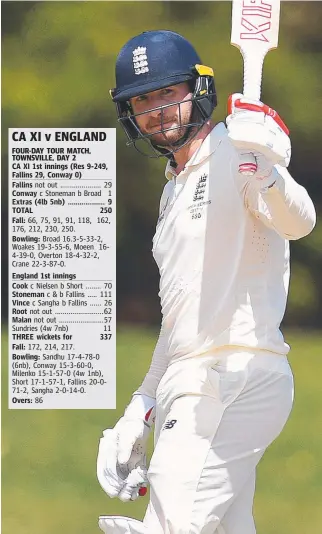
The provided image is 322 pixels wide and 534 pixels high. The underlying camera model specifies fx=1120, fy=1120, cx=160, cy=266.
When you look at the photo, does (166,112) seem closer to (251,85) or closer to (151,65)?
(151,65)

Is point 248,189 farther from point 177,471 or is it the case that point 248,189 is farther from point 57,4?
point 57,4

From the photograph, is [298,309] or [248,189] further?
[298,309]

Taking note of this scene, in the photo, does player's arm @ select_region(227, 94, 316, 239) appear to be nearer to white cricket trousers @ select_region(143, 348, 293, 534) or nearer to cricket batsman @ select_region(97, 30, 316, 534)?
cricket batsman @ select_region(97, 30, 316, 534)

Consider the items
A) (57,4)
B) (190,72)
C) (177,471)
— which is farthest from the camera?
(57,4)

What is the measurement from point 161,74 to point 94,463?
182cm

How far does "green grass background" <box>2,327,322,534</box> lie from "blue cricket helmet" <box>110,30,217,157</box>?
1408 millimetres

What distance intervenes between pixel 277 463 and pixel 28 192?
136 centimetres

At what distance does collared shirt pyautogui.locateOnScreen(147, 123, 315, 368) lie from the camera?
2.69m

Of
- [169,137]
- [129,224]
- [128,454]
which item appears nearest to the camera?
[169,137]

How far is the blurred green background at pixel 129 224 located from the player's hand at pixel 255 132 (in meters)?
1.79

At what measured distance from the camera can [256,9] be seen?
2.63 meters

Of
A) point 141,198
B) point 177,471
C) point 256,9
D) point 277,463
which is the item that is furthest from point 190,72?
point 277,463

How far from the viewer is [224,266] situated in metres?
2.71

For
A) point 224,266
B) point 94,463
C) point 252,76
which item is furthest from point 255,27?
point 94,463
